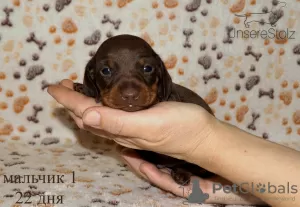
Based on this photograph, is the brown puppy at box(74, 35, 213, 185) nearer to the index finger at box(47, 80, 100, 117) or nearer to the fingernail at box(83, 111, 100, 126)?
the index finger at box(47, 80, 100, 117)

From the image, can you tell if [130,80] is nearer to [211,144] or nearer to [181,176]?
[211,144]

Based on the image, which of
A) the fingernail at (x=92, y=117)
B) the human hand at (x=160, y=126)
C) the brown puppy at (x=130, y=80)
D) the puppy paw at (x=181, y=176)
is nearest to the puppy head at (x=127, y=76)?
the brown puppy at (x=130, y=80)

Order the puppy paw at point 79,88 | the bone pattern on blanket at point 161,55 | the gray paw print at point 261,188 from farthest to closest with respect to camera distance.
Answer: the bone pattern on blanket at point 161,55, the puppy paw at point 79,88, the gray paw print at point 261,188

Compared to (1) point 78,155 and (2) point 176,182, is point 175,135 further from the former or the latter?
(1) point 78,155

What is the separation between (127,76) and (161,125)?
0.48 m

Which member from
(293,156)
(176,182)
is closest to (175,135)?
(293,156)

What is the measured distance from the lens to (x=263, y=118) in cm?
376

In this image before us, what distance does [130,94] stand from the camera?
6.16 feet

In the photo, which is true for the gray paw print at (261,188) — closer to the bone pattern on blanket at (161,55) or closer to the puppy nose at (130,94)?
the puppy nose at (130,94)

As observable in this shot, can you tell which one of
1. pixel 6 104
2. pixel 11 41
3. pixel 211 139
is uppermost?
pixel 11 41

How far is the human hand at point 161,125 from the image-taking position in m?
1.62

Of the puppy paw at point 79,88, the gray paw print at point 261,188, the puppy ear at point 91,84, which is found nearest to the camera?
the gray paw print at point 261,188

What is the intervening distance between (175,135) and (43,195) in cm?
97

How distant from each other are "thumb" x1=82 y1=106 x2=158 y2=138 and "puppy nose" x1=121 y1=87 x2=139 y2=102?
24cm
